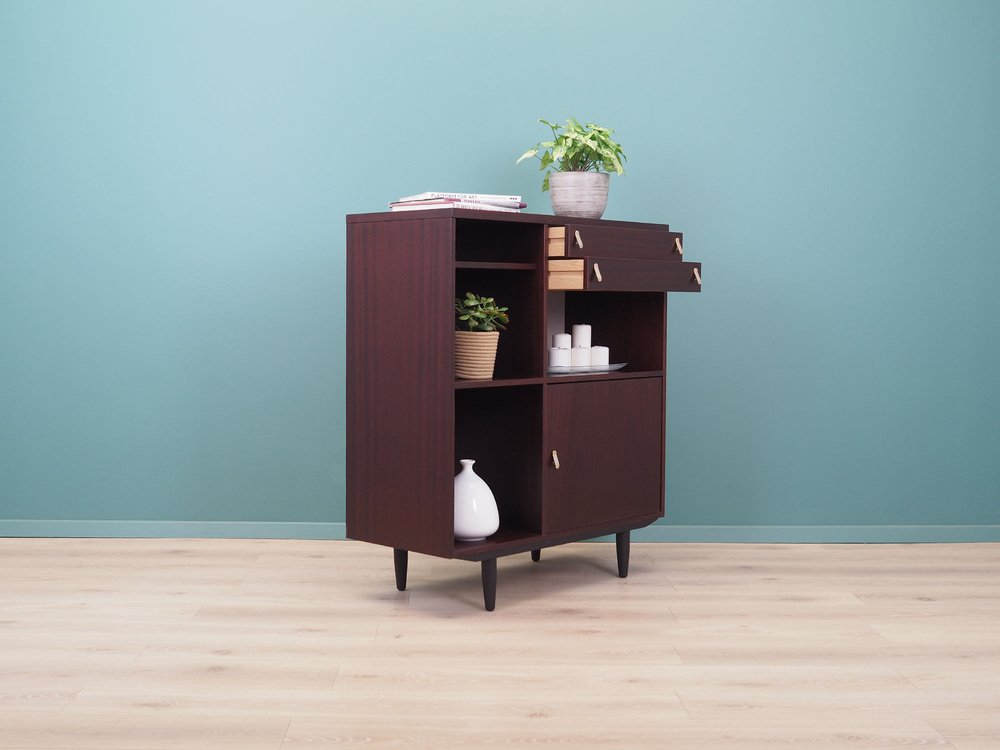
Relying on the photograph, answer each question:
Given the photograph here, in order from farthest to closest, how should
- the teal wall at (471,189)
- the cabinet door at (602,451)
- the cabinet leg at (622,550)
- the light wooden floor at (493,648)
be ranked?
the teal wall at (471,189)
the cabinet leg at (622,550)
the cabinet door at (602,451)
the light wooden floor at (493,648)

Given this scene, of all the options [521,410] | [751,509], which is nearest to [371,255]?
[521,410]

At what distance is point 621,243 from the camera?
288 cm

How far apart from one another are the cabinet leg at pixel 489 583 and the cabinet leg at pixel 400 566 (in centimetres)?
25

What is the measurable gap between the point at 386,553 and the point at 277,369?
0.68m

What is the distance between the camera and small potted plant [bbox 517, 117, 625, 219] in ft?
9.55

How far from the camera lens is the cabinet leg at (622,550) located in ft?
9.95

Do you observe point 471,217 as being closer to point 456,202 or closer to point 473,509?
point 456,202

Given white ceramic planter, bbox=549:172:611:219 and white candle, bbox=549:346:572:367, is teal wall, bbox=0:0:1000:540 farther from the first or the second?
white candle, bbox=549:346:572:367

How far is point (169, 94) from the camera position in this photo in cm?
336

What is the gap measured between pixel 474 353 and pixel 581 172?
62 centimetres

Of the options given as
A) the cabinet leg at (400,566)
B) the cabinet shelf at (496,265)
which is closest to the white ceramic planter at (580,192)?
the cabinet shelf at (496,265)

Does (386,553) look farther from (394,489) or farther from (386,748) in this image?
(386,748)

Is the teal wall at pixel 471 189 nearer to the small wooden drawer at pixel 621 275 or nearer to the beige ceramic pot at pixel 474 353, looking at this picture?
the small wooden drawer at pixel 621 275

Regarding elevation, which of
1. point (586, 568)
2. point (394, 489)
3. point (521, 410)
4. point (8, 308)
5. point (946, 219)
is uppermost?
point (946, 219)
